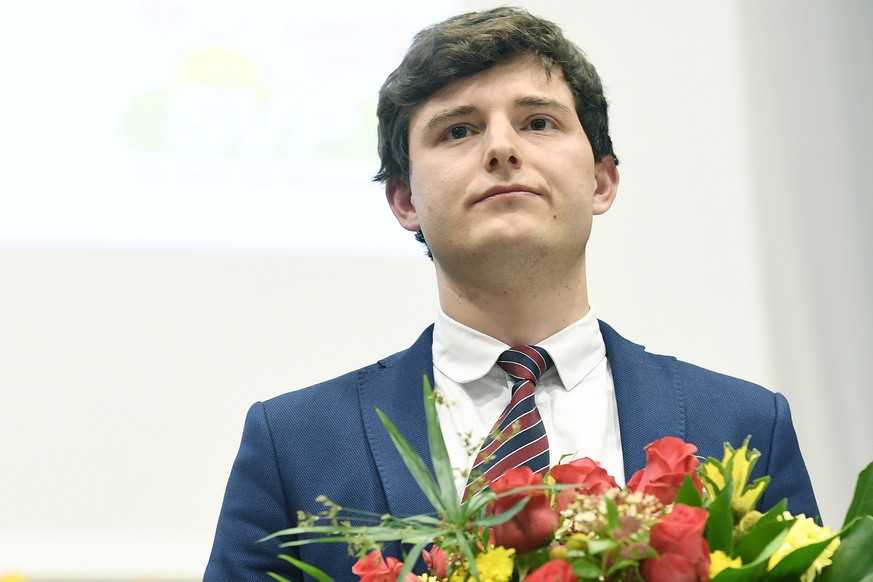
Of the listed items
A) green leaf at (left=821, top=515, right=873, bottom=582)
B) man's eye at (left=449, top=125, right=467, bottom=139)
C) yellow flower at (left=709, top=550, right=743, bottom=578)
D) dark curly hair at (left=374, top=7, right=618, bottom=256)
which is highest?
dark curly hair at (left=374, top=7, right=618, bottom=256)

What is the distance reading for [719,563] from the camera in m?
1.03

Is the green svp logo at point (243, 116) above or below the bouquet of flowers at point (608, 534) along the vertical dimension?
above

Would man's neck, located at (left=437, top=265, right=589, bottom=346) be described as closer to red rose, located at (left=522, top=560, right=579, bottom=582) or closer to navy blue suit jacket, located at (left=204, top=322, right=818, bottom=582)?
navy blue suit jacket, located at (left=204, top=322, right=818, bottom=582)

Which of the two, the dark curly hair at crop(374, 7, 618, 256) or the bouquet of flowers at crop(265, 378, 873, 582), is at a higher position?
the dark curly hair at crop(374, 7, 618, 256)

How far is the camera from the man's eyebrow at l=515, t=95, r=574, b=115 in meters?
1.98

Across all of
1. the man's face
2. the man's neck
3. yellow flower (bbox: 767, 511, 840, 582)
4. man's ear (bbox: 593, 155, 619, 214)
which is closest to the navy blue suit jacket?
the man's neck

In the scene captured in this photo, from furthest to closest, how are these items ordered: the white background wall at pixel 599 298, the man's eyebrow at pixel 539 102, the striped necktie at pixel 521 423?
the white background wall at pixel 599 298
the man's eyebrow at pixel 539 102
the striped necktie at pixel 521 423

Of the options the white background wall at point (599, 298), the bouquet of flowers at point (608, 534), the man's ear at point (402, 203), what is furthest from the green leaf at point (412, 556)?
the white background wall at point (599, 298)

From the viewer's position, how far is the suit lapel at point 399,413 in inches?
68.6

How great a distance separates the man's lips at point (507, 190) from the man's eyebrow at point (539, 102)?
0.56 ft

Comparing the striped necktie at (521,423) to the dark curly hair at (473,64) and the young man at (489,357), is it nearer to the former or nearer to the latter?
the young man at (489,357)

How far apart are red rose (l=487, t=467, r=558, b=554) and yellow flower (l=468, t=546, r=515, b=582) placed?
0.5 inches

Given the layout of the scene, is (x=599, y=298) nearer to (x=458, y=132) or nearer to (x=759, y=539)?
(x=458, y=132)

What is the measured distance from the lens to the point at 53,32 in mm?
2746
